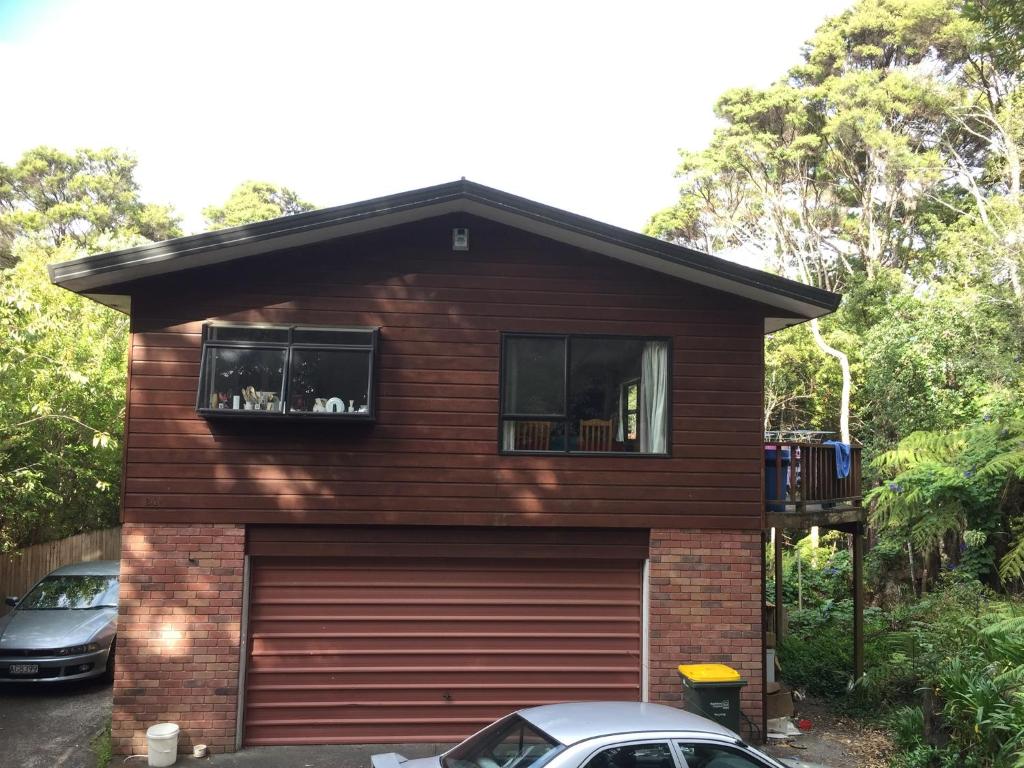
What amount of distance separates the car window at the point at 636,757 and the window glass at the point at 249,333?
5.76 meters

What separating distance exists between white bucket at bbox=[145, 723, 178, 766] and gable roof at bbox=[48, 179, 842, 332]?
4.68 m

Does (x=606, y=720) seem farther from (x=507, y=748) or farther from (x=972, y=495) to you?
(x=972, y=495)

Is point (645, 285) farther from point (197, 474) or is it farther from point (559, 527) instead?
point (197, 474)

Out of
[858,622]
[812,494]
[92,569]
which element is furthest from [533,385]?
[92,569]

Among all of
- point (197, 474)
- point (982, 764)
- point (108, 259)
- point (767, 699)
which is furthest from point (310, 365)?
point (982, 764)

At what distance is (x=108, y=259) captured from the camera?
26.5ft

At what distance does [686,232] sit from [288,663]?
2772cm

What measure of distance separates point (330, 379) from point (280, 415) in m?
0.67

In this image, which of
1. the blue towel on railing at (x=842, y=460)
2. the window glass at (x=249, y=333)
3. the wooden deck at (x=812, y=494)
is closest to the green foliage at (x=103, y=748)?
the window glass at (x=249, y=333)

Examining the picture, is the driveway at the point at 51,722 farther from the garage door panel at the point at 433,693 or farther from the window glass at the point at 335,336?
the window glass at the point at 335,336

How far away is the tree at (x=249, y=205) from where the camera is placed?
1560 inches

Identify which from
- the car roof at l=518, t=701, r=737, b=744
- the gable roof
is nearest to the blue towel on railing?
the gable roof

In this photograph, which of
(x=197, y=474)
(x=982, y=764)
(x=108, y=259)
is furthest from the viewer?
(x=197, y=474)

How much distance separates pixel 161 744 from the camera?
793cm
